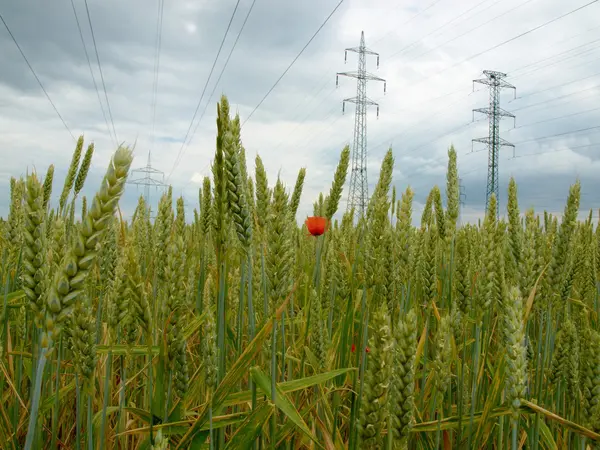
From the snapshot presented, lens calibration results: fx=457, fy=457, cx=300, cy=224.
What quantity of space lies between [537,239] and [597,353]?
78 centimetres

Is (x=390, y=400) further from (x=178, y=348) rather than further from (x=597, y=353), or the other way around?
(x=597, y=353)

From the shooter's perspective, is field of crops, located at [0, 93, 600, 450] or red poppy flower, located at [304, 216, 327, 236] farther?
red poppy flower, located at [304, 216, 327, 236]

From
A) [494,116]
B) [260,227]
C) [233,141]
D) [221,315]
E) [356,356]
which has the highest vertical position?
[494,116]

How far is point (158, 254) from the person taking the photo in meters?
1.46

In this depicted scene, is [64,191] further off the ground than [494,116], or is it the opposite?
[494,116]

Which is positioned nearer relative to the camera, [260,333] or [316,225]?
[260,333]

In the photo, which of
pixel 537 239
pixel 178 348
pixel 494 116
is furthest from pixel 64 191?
pixel 494 116

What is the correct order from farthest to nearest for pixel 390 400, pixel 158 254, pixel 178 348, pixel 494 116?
pixel 494 116, pixel 158 254, pixel 178 348, pixel 390 400

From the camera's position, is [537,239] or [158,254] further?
[537,239]

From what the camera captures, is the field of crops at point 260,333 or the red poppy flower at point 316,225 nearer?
the field of crops at point 260,333

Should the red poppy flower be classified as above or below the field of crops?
above

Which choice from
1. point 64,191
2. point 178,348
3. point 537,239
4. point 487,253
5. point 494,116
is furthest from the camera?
point 494,116

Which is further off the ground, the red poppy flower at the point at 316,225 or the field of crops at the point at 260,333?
the red poppy flower at the point at 316,225

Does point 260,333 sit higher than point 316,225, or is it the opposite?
point 316,225
